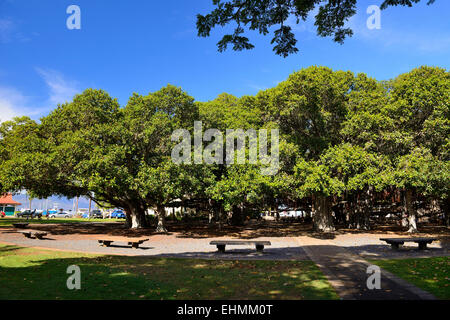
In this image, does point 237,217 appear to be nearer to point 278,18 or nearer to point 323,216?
point 323,216

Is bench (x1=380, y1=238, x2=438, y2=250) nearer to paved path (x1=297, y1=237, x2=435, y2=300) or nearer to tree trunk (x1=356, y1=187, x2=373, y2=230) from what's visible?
paved path (x1=297, y1=237, x2=435, y2=300)

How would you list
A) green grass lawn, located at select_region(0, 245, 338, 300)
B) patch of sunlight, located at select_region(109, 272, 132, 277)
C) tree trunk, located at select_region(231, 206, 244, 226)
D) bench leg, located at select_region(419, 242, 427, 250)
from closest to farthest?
green grass lawn, located at select_region(0, 245, 338, 300) < patch of sunlight, located at select_region(109, 272, 132, 277) < bench leg, located at select_region(419, 242, 427, 250) < tree trunk, located at select_region(231, 206, 244, 226)

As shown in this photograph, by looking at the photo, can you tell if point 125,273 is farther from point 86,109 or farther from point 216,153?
point 86,109

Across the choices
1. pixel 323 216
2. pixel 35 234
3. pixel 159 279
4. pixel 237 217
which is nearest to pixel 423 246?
pixel 323 216

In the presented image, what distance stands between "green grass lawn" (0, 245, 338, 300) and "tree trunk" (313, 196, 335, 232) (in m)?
15.6

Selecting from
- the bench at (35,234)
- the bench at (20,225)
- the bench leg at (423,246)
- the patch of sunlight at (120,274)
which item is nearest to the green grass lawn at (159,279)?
the patch of sunlight at (120,274)

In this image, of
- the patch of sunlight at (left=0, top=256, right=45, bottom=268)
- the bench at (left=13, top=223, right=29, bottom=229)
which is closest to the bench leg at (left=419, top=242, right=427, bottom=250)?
the patch of sunlight at (left=0, top=256, right=45, bottom=268)

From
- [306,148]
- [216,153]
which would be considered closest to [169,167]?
[216,153]

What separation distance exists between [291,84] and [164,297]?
19946 mm

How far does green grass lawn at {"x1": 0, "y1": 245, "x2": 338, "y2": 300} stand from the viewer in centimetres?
668
